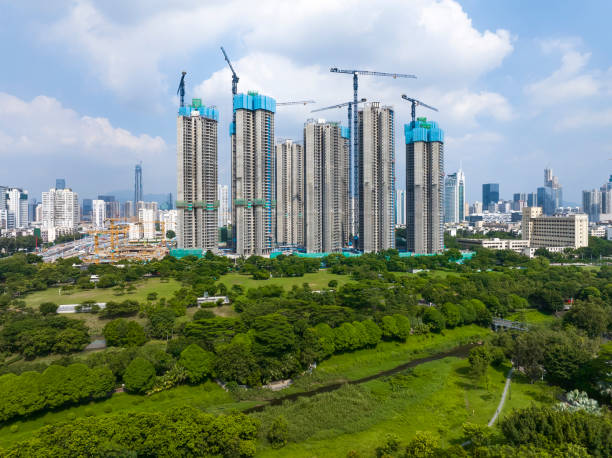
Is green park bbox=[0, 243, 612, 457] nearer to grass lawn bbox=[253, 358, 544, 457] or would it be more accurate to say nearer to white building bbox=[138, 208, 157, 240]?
grass lawn bbox=[253, 358, 544, 457]

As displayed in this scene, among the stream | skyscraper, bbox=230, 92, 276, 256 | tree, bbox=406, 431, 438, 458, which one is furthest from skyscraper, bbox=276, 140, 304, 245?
tree, bbox=406, 431, 438, 458

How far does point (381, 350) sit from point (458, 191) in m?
163

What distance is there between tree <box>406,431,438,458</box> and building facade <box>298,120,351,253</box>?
57.2m

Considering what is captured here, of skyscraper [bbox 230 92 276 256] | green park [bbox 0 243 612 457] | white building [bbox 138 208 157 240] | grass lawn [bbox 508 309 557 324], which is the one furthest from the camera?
white building [bbox 138 208 157 240]

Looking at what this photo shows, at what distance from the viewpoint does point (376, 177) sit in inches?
2813

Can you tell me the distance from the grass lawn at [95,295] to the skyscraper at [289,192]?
39.4 meters

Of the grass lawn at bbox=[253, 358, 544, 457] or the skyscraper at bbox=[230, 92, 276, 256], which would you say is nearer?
the grass lawn at bbox=[253, 358, 544, 457]

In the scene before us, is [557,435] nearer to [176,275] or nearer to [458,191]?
[176,275]

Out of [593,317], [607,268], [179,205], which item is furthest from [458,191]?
[593,317]

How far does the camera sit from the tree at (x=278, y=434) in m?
16.8

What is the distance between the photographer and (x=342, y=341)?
88.4 feet

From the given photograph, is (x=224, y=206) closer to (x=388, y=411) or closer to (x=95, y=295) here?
(x=95, y=295)

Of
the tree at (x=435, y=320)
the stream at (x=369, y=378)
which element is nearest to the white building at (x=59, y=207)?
the tree at (x=435, y=320)

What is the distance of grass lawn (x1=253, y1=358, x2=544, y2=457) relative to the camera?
17.2 meters
